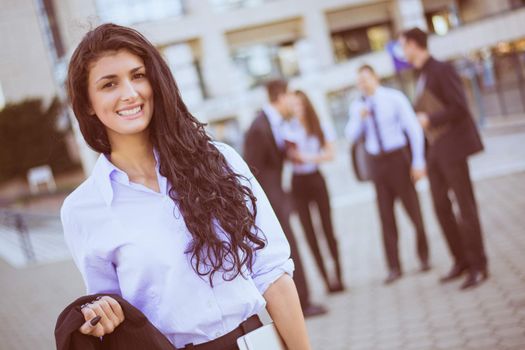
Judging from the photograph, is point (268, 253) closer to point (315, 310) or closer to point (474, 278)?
point (474, 278)

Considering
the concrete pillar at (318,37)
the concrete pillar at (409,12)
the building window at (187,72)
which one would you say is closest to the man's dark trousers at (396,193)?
the building window at (187,72)

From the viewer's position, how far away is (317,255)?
7191 millimetres

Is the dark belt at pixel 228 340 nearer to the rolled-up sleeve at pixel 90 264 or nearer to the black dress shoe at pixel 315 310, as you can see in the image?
the rolled-up sleeve at pixel 90 264

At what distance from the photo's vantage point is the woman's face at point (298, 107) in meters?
7.10

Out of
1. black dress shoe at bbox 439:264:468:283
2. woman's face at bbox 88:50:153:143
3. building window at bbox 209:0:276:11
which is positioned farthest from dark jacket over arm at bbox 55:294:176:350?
building window at bbox 209:0:276:11

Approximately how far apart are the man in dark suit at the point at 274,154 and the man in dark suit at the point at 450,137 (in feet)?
4.62

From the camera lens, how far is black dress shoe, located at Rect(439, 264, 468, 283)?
6.44m

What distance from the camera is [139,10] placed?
31922mm

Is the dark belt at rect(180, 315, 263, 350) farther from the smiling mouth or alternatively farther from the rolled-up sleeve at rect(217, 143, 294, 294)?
the smiling mouth

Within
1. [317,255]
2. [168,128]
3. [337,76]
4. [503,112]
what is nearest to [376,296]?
[317,255]

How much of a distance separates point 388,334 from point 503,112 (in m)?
15.0

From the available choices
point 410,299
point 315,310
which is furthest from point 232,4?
point 410,299

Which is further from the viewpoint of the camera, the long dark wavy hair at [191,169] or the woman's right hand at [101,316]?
the long dark wavy hair at [191,169]

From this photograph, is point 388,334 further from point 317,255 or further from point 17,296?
point 17,296
